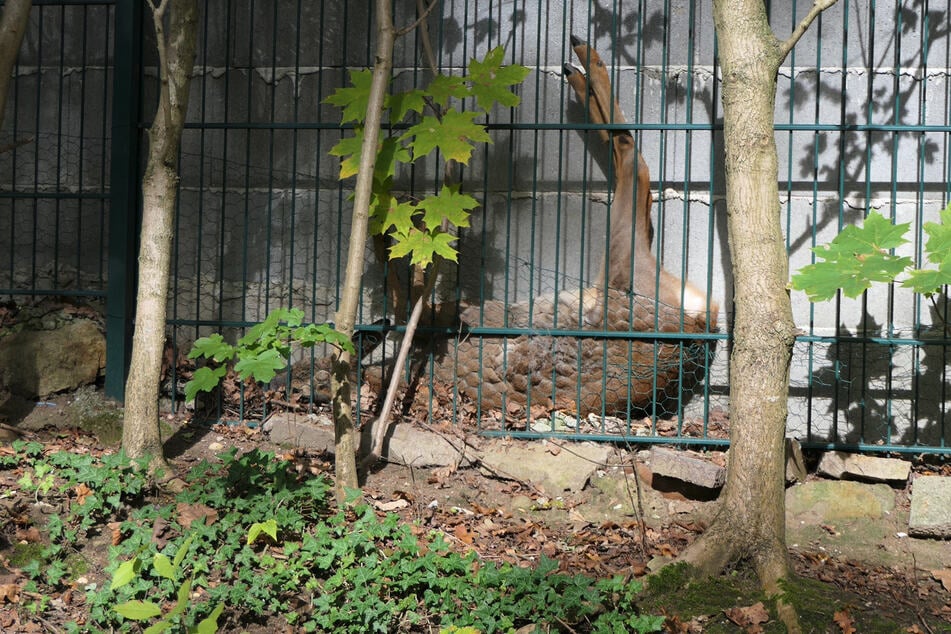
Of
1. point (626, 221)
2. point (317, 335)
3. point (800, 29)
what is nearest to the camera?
point (800, 29)

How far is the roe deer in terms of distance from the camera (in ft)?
16.1

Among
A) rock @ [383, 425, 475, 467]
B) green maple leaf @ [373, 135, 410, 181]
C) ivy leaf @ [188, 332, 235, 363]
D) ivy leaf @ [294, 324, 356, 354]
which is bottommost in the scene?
rock @ [383, 425, 475, 467]

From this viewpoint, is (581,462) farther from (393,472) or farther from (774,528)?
(774,528)

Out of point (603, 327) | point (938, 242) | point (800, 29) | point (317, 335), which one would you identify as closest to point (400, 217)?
point (317, 335)

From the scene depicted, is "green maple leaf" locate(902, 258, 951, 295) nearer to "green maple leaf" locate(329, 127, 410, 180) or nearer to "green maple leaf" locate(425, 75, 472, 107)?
"green maple leaf" locate(425, 75, 472, 107)

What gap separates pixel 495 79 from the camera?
451 centimetres

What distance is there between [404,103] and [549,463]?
2.01m

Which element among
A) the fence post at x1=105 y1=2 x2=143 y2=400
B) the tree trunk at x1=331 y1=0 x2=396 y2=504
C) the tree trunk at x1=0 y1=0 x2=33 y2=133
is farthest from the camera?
the fence post at x1=105 y1=2 x2=143 y2=400

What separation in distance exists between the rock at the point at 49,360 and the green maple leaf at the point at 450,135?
2.39 m

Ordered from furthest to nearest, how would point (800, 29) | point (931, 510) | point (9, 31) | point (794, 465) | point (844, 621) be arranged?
point (794, 465), point (931, 510), point (9, 31), point (800, 29), point (844, 621)

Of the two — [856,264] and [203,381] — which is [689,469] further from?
[203,381]

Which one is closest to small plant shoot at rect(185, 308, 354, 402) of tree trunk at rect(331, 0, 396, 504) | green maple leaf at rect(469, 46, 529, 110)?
tree trunk at rect(331, 0, 396, 504)

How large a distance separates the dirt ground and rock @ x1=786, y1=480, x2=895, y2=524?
2.0 inches

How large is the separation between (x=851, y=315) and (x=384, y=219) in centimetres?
270
